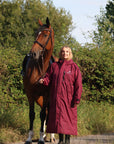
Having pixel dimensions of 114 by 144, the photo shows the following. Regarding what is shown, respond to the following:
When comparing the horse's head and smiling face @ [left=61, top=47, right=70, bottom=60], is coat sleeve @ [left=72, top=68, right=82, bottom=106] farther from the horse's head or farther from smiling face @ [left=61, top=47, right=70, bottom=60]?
the horse's head

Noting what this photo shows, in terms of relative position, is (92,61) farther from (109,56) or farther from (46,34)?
(46,34)

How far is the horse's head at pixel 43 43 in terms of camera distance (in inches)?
225

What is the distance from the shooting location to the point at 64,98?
16.9 ft

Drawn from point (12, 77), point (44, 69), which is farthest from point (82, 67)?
point (44, 69)

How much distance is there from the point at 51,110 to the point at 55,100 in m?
0.21

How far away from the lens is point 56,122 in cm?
511

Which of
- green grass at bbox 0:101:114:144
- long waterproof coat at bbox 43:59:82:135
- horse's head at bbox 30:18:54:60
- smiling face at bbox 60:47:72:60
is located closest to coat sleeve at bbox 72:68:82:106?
long waterproof coat at bbox 43:59:82:135

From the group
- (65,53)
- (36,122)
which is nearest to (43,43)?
(65,53)

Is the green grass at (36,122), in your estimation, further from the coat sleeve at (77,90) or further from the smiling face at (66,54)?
the smiling face at (66,54)

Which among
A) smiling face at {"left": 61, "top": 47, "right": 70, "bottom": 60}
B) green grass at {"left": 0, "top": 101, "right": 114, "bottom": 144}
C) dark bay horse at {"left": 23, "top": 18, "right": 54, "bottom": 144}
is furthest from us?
green grass at {"left": 0, "top": 101, "right": 114, "bottom": 144}

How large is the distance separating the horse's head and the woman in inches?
25.6

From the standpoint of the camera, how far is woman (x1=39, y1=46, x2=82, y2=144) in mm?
5109

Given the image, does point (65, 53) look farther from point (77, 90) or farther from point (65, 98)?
point (65, 98)

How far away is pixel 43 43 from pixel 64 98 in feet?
4.53
